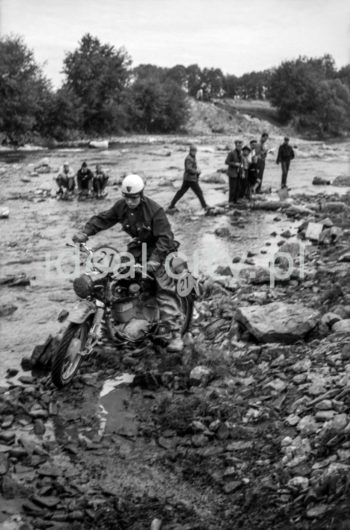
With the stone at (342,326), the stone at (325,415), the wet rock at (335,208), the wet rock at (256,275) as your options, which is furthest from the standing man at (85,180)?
the stone at (325,415)

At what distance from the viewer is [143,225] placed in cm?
670

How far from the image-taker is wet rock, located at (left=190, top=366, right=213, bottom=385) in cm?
614

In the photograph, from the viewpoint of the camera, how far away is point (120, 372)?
662 cm

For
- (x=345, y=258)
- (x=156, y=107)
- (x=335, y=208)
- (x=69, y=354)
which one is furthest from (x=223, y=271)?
(x=156, y=107)

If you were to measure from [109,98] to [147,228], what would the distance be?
2258 inches

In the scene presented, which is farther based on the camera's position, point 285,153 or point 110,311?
point 285,153

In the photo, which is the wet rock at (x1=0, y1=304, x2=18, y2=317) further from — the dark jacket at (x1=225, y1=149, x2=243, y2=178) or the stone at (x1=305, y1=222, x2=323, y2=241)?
the dark jacket at (x1=225, y1=149, x2=243, y2=178)

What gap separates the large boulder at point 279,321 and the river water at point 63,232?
2.82 meters

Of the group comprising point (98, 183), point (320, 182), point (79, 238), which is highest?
point (79, 238)

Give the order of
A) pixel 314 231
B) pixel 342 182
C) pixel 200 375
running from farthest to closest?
pixel 342 182
pixel 314 231
pixel 200 375

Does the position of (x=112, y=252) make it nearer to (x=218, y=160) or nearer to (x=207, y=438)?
(x=207, y=438)

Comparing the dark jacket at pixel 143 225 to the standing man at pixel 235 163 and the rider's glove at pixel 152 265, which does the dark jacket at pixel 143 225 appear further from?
the standing man at pixel 235 163

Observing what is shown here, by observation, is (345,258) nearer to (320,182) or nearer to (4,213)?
(4,213)

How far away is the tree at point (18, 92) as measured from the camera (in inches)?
1900
